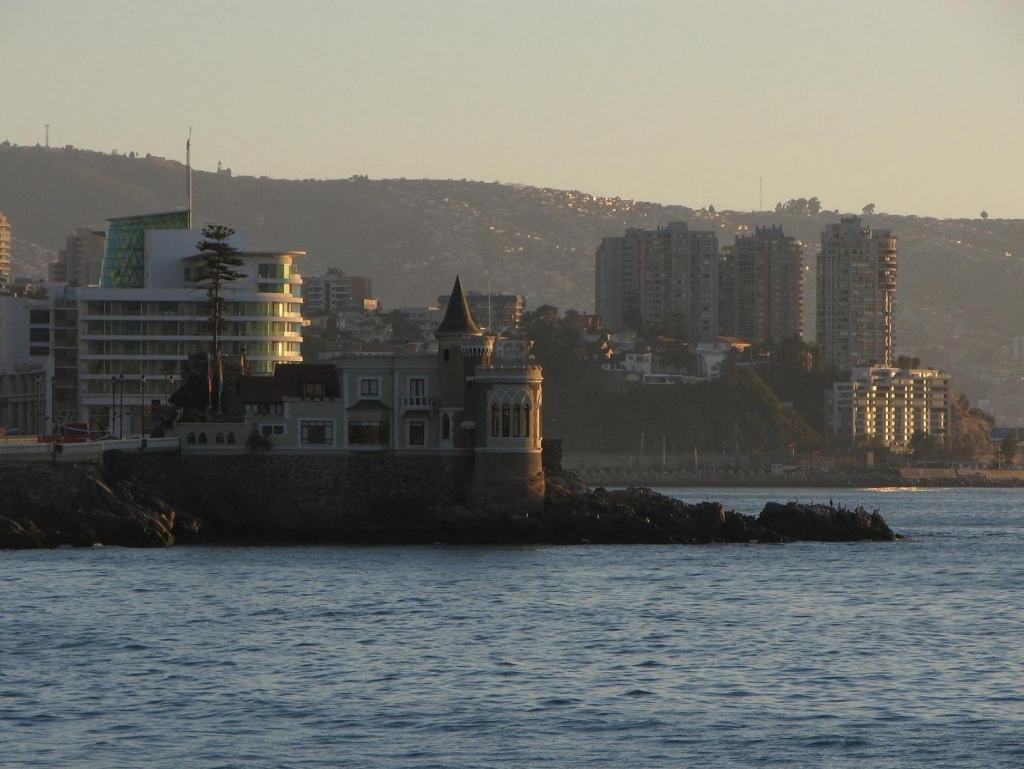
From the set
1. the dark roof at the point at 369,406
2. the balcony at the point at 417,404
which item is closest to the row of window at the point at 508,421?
the balcony at the point at 417,404

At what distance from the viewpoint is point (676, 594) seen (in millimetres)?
76188

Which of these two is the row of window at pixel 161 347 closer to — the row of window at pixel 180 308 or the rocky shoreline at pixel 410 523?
the row of window at pixel 180 308

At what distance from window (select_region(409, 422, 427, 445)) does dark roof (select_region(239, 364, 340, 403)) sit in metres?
4.27

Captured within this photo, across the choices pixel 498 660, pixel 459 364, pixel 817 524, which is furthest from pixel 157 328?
pixel 498 660

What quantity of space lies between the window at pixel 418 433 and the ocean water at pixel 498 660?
7.09 metres

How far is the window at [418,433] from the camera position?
318ft

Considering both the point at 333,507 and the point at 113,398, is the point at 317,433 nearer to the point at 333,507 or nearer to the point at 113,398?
the point at 333,507

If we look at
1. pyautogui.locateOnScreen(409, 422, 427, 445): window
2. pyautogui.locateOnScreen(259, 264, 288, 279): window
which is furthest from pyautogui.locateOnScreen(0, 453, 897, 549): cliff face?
pyautogui.locateOnScreen(259, 264, 288, 279): window

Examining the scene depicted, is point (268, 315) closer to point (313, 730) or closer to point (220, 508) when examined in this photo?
point (220, 508)

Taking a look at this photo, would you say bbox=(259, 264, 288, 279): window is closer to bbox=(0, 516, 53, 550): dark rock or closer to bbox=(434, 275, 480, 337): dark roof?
bbox=(434, 275, 480, 337): dark roof

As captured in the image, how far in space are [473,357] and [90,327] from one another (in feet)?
160

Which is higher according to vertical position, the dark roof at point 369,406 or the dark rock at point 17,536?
the dark roof at point 369,406

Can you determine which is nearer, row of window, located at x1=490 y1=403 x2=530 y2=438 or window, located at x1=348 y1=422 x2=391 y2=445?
row of window, located at x1=490 y1=403 x2=530 y2=438

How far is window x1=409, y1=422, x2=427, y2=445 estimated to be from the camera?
96.9 meters
